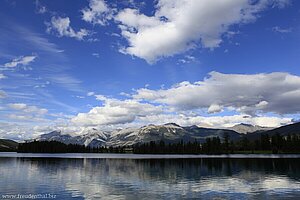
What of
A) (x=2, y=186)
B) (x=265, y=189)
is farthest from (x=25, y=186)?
(x=265, y=189)

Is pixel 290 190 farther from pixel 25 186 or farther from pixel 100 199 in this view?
pixel 25 186

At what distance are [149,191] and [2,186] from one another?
1113 inches

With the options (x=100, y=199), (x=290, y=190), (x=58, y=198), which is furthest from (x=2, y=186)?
(x=290, y=190)

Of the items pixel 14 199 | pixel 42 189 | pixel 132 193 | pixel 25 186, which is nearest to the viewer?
A: pixel 14 199

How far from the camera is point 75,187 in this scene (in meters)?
60.4

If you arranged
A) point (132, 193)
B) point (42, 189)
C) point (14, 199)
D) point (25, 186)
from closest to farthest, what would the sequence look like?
1. point (14, 199)
2. point (132, 193)
3. point (42, 189)
4. point (25, 186)

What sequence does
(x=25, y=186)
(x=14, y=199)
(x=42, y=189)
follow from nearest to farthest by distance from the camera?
(x=14, y=199) < (x=42, y=189) < (x=25, y=186)

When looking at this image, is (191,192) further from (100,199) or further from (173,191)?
(100,199)

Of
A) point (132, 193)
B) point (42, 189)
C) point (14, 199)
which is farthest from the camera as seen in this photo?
point (42, 189)

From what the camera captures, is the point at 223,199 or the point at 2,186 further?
the point at 2,186

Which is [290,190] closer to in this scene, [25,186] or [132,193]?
[132,193]

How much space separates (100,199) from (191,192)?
16.3 metres

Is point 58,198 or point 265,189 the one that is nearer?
point 58,198

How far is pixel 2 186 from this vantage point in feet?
196
